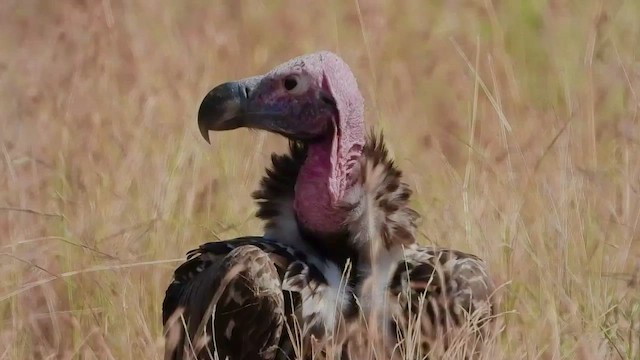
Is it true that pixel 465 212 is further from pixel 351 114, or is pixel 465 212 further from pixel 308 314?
pixel 308 314

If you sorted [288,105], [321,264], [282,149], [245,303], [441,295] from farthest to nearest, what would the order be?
1. [282,149]
2. [288,105]
3. [321,264]
4. [441,295]
5. [245,303]

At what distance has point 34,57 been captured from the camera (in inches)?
299

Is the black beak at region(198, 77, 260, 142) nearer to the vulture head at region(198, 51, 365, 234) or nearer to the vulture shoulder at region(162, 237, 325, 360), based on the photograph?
the vulture head at region(198, 51, 365, 234)

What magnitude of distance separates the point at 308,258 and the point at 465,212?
65 cm

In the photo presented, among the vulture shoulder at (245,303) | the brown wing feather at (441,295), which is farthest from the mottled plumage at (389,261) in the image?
the vulture shoulder at (245,303)

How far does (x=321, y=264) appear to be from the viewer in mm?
4730

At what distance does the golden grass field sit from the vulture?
0.18 metres

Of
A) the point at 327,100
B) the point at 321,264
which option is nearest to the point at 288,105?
the point at 327,100

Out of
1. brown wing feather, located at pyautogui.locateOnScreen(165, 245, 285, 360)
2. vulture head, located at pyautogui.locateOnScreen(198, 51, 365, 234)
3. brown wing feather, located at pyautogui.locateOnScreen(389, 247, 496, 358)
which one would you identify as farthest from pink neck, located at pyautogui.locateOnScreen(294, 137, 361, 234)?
brown wing feather, located at pyautogui.locateOnScreen(165, 245, 285, 360)

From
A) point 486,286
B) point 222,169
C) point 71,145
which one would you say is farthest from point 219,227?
point 486,286

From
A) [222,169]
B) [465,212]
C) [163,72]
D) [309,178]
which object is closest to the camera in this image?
[309,178]

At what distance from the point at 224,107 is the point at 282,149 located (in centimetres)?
230

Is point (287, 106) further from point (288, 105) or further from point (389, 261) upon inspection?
point (389, 261)

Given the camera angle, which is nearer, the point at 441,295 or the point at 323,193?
the point at 441,295
